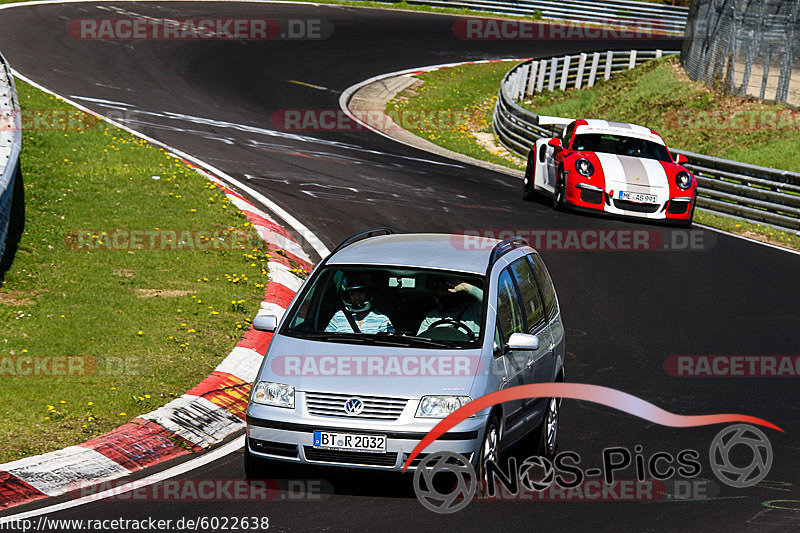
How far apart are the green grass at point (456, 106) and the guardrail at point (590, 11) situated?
8.87 meters

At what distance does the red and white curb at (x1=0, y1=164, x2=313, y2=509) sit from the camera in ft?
23.6

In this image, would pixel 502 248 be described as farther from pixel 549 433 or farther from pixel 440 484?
pixel 440 484

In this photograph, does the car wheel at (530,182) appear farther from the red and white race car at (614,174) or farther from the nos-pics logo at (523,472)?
the nos-pics logo at (523,472)

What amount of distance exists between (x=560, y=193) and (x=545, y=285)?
977 centimetres

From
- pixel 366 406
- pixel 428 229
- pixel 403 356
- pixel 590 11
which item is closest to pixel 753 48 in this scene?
pixel 428 229

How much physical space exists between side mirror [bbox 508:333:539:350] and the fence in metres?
22.1

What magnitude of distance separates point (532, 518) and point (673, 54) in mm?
33923

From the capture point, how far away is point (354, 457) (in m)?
6.98

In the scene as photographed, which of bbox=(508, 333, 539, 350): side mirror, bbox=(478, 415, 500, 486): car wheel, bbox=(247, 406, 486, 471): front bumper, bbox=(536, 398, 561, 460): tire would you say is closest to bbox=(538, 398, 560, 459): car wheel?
bbox=(536, 398, 561, 460): tire

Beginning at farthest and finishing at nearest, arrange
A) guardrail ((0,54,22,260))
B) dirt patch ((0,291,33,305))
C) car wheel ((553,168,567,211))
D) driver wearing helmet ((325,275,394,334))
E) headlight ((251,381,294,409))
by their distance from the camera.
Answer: car wheel ((553,168,567,211)) → guardrail ((0,54,22,260)) → dirt patch ((0,291,33,305)) → driver wearing helmet ((325,275,394,334)) → headlight ((251,381,294,409))

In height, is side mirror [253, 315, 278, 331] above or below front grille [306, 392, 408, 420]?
above

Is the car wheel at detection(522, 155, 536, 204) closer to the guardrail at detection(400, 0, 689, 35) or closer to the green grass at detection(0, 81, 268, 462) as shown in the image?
the green grass at detection(0, 81, 268, 462)

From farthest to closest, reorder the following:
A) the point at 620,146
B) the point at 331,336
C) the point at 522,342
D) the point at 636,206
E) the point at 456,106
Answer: the point at 456,106
the point at 620,146
the point at 636,206
the point at 331,336
the point at 522,342

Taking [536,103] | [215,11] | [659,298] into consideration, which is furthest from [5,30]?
[659,298]
